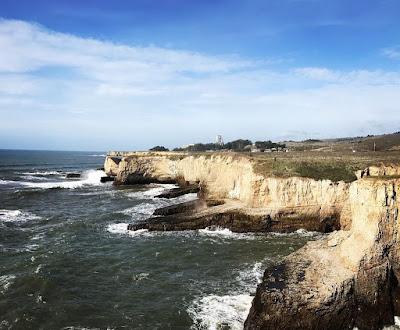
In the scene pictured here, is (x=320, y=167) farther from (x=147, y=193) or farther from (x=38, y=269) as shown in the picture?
(x=147, y=193)

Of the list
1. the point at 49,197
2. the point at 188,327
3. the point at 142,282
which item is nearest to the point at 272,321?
the point at 188,327

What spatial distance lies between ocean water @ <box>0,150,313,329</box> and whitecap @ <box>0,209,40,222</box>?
0.57 feet

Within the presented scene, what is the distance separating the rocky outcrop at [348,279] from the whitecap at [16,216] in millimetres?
28902

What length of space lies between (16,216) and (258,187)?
23847 millimetres

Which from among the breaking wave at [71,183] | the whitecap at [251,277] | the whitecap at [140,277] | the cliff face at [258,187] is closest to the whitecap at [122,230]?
the whitecap at [140,277]

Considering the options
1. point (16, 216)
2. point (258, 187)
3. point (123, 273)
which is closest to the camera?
point (123, 273)

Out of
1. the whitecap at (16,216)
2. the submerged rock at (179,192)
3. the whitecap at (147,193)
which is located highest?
the submerged rock at (179,192)

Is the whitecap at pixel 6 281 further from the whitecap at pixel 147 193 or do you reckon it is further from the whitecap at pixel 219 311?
the whitecap at pixel 147 193

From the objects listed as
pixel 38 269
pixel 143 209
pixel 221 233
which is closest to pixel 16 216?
pixel 143 209

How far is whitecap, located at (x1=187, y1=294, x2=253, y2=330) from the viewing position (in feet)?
60.9

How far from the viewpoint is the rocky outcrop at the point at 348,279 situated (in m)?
17.1

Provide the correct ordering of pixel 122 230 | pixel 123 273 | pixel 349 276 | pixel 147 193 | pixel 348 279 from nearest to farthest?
1. pixel 348 279
2. pixel 349 276
3. pixel 123 273
4. pixel 122 230
5. pixel 147 193

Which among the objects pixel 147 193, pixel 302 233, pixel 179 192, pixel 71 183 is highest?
pixel 179 192

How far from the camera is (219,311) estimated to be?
64.6 ft
